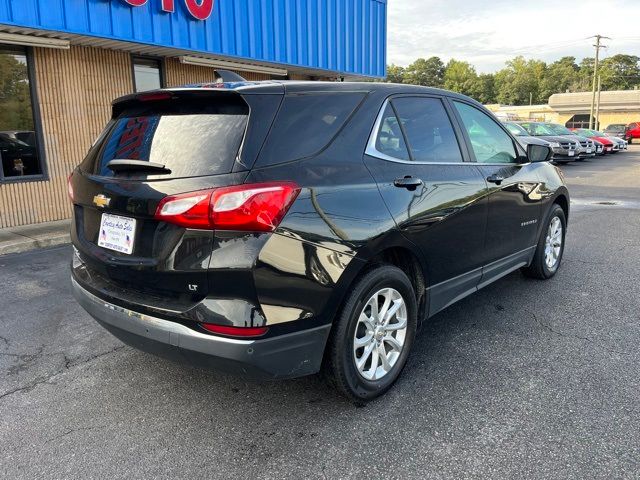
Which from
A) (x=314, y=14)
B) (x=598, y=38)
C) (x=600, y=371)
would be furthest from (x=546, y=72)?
(x=600, y=371)

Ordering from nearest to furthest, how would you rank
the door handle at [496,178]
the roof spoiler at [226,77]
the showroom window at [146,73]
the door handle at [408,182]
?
1. the door handle at [408,182]
2. the roof spoiler at [226,77]
3. the door handle at [496,178]
4. the showroom window at [146,73]

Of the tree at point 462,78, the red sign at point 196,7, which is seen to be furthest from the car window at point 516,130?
the tree at point 462,78

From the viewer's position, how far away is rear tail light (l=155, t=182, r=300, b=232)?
2.29 m

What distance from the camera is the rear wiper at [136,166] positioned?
8.28 feet

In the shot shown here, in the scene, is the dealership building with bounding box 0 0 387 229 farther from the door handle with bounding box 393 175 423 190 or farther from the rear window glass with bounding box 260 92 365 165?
the door handle with bounding box 393 175 423 190

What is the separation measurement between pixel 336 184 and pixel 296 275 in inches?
21.0

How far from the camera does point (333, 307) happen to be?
258cm

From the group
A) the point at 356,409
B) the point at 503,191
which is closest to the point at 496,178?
the point at 503,191

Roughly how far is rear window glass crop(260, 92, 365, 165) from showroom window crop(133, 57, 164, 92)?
24.2ft

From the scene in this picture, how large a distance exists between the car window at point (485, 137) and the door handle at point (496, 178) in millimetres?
133

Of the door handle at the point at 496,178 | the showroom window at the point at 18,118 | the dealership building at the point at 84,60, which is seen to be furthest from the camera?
the showroom window at the point at 18,118

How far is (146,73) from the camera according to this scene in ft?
30.9

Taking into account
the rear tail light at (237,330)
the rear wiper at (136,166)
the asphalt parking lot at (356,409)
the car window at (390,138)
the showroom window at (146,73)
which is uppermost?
the showroom window at (146,73)

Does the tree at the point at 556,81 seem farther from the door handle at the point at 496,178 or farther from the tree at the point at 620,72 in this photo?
the door handle at the point at 496,178
